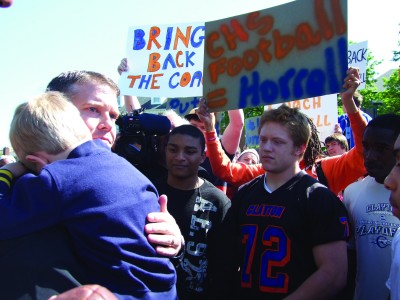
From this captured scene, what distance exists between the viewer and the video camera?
2547 millimetres

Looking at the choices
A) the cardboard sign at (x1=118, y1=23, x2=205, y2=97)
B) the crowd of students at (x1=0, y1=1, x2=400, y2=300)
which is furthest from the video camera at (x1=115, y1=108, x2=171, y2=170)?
the cardboard sign at (x1=118, y1=23, x2=205, y2=97)

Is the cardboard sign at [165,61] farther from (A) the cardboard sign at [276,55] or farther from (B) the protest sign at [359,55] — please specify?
(B) the protest sign at [359,55]

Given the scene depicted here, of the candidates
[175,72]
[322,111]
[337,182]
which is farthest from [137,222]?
[322,111]

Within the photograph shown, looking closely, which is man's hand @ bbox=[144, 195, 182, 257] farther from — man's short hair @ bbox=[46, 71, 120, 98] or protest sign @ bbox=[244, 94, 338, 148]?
protest sign @ bbox=[244, 94, 338, 148]

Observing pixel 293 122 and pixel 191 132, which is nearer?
pixel 293 122

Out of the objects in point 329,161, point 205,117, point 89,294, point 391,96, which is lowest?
point 89,294

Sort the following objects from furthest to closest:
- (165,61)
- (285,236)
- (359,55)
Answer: (359,55) < (165,61) < (285,236)

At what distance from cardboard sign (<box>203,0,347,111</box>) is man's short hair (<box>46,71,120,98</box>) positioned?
1.42m

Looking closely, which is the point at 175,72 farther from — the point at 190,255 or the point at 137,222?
the point at 137,222

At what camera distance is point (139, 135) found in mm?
2570

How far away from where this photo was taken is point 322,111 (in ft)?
20.0

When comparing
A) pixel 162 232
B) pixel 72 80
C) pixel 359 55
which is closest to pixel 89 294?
pixel 162 232

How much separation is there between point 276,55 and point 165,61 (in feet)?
7.34

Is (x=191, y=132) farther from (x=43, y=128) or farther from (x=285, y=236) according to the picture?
(x=43, y=128)
